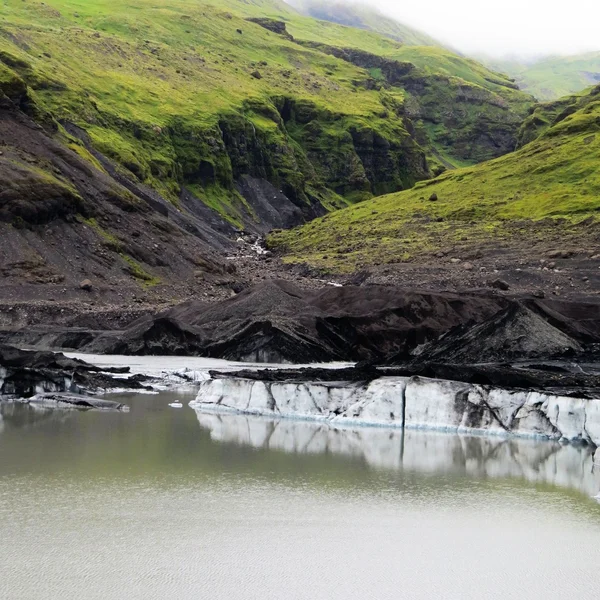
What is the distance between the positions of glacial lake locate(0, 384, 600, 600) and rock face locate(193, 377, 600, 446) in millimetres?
775

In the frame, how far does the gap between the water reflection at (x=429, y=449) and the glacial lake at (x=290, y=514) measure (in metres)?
0.10

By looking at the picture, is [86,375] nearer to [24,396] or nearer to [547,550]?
[24,396]

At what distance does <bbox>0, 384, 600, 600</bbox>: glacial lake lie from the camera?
18984 mm

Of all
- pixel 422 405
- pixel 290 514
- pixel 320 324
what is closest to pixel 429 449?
pixel 422 405

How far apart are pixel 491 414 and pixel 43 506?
18.0 m

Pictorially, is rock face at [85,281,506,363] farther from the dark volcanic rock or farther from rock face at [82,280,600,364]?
the dark volcanic rock

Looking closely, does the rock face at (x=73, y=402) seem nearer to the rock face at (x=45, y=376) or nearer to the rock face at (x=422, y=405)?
the rock face at (x=45, y=376)

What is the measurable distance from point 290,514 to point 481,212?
12338 cm

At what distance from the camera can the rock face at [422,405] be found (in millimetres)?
34188

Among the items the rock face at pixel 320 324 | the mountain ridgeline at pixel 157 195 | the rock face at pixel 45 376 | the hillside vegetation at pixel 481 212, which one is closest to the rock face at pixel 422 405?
the rock face at pixel 45 376

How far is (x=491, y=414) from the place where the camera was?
35656mm

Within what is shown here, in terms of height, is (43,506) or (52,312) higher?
(52,312)

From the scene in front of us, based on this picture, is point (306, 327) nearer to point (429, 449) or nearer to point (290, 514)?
point (429, 449)

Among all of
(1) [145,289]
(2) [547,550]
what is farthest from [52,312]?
(2) [547,550]
